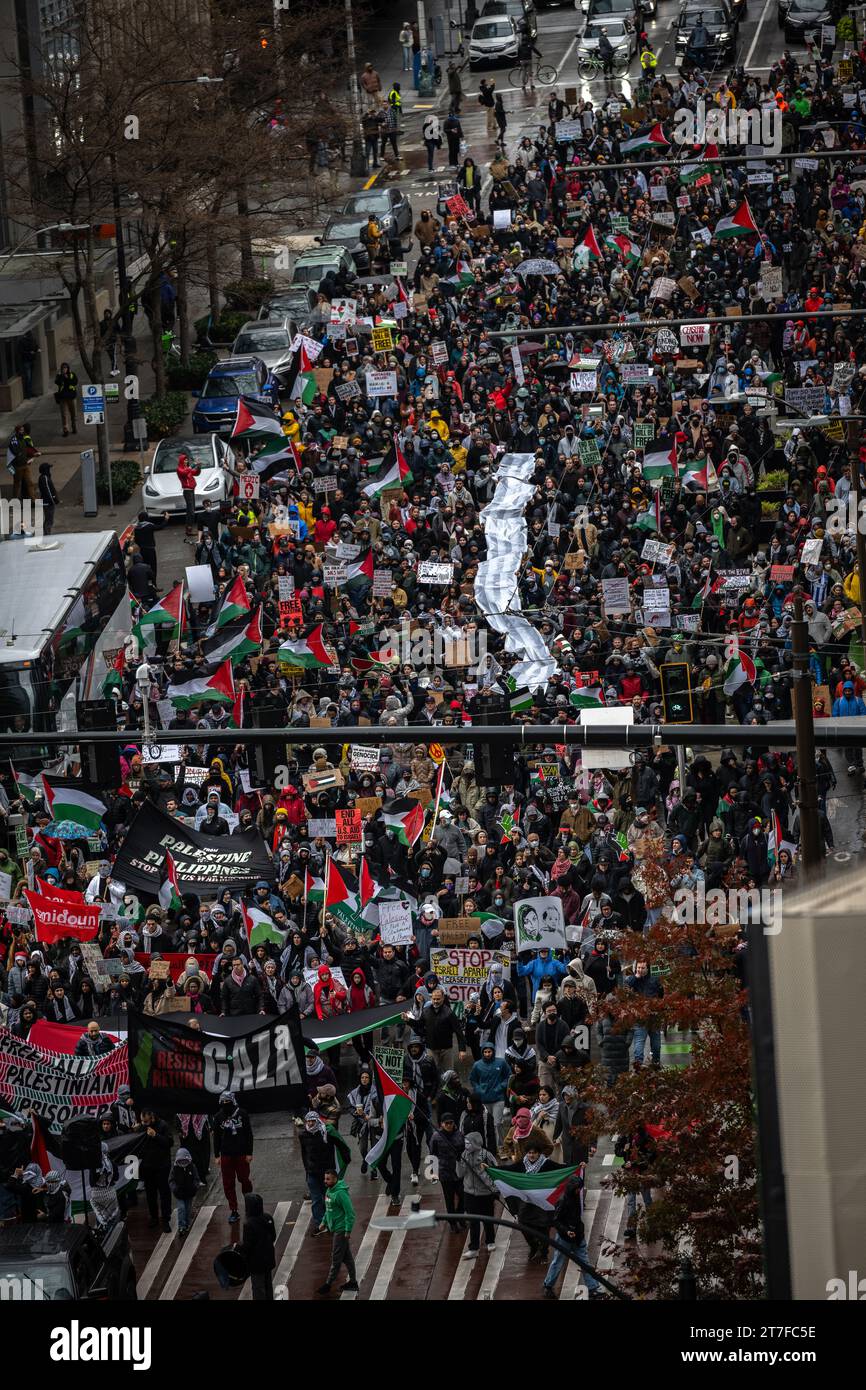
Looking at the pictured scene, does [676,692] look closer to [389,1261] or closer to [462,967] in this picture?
[462,967]

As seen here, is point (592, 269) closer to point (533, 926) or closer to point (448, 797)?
point (448, 797)

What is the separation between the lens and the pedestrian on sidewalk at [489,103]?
62.7 m

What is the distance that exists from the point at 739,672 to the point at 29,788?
8.65 meters

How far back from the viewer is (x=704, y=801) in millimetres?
25797

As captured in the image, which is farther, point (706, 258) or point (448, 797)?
point (706, 258)

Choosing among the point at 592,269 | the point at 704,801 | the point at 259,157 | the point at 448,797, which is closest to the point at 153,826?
the point at 448,797

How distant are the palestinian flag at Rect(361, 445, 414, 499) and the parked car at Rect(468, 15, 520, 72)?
34035 mm

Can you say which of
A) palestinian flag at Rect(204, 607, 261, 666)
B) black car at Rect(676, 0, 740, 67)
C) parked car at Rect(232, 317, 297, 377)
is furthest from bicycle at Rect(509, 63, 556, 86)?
palestinian flag at Rect(204, 607, 261, 666)

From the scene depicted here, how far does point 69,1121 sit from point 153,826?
4791 millimetres

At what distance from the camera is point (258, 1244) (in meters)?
19.1

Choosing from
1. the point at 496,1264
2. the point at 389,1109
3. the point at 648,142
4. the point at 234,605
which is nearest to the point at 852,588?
the point at 234,605

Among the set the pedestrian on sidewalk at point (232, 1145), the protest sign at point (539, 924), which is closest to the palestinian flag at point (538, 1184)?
the pedestrian on sidewalk at point (232, 1145)

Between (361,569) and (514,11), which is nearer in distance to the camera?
(361,569)
